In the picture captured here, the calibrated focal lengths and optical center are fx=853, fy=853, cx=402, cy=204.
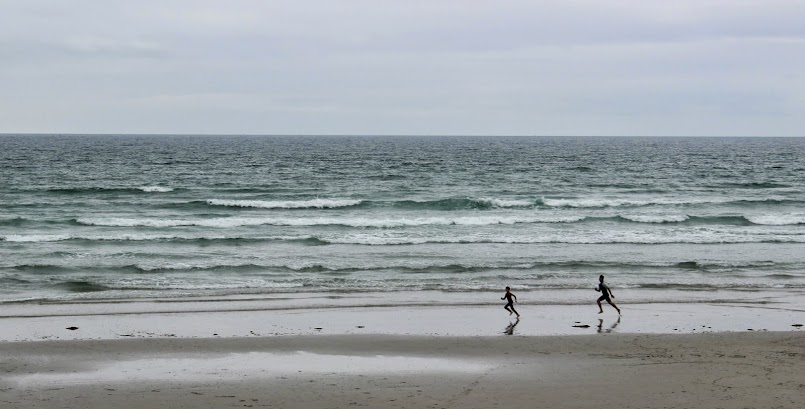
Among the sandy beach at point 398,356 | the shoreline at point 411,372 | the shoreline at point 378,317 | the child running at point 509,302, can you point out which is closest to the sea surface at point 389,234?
the shoreline at point 378,317

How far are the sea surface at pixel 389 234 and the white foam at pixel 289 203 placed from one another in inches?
6.5

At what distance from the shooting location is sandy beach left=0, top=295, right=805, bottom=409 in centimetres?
1403

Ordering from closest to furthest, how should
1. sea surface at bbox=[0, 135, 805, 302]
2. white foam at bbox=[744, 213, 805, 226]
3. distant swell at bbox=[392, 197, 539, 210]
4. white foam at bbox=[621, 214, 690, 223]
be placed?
1. sea surface at bbox=[0, 135, 805, 302]
2. white foam at bbox=[744, 213, 805, 226]
3. white foam at bbox=[621, 214, 690, 223]
4. distant swell at bbox=[392, 197, 539, 210]

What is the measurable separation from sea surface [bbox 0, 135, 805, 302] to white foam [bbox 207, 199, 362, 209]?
17 cm

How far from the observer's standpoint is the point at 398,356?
17062mm

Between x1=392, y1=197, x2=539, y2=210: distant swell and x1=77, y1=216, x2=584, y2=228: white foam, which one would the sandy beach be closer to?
x1=77, y1=216, x2=584, y2=228: white foam

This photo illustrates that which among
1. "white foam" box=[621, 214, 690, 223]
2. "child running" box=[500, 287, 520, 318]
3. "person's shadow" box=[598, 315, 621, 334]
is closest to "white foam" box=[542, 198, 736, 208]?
"white foam" box=[621, 214, 690, 223]

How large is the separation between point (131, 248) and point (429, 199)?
20.2 metres

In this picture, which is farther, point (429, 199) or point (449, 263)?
point (429, 199)

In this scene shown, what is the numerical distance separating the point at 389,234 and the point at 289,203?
1218cm

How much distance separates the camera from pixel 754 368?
15.7 meters

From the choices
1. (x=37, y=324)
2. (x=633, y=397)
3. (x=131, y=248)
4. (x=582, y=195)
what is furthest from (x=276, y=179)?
(x=633, y=397)

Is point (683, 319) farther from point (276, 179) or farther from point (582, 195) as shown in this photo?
point (276, 179)

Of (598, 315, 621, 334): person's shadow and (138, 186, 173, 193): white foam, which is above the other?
(138, 186, 173, 193): white foam
